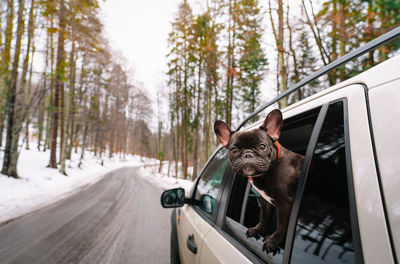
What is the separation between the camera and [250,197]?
5.54 feet

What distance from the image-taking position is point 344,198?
2.50ft

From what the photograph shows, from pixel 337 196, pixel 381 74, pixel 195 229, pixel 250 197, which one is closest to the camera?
pixel 381 74

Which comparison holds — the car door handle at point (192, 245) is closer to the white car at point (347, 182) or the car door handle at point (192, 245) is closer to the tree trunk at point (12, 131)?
the white car at point (347, 182)

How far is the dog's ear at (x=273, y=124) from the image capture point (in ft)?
3.33

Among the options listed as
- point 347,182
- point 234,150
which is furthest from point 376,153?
point 234,150

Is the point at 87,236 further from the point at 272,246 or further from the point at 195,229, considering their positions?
the point at 272,246

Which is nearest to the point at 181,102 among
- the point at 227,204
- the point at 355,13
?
the point at 355,13

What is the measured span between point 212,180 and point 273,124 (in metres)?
1.35

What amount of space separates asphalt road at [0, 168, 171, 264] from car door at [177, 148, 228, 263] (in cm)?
189

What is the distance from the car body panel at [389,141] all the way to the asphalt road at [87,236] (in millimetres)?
3879

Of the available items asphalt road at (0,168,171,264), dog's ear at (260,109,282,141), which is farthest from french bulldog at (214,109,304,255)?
asphalt road at (0,168,171,264)

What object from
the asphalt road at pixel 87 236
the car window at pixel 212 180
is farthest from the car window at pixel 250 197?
the asphalt road at pixel 87 236

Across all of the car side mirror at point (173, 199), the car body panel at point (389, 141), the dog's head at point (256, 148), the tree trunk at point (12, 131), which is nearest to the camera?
the car body panel at point (389, 141)

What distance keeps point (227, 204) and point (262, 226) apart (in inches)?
18.9
